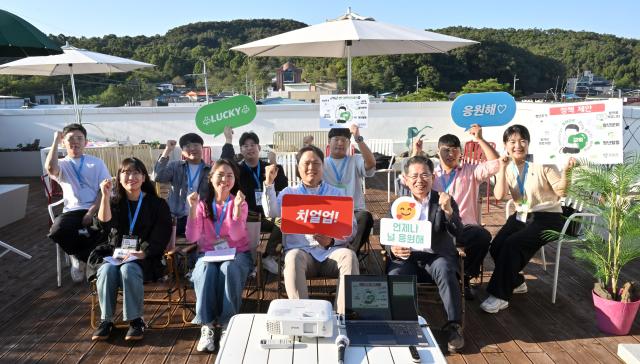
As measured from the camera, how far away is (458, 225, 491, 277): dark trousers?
3.54 meters

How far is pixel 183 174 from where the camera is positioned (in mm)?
4258

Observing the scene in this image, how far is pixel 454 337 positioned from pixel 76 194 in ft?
11.2

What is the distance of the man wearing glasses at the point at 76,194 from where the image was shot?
154 inches

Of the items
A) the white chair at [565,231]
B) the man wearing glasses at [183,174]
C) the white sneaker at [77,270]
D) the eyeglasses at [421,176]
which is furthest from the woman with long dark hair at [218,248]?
the white chair at [565,231]

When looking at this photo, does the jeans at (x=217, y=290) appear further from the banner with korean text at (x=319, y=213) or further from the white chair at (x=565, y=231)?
the white chair at (x=565, y=231)

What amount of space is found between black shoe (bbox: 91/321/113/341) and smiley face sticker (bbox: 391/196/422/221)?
84.5 inches

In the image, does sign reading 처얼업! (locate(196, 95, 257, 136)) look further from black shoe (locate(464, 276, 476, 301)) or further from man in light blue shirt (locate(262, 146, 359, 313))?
black shoe (locate(464, 276, 476, 301))

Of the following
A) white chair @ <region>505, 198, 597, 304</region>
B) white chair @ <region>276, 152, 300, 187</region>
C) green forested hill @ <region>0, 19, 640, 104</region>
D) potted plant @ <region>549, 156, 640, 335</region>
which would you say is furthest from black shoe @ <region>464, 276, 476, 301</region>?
green forested hill @ <region>0, 19, 640, 104</region>

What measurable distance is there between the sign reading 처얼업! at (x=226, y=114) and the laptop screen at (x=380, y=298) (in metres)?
2.80

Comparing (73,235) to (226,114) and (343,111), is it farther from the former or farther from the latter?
(343,111)

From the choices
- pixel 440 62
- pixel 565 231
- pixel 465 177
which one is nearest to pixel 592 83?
pixel 440 62

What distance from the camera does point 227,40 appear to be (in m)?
66.9

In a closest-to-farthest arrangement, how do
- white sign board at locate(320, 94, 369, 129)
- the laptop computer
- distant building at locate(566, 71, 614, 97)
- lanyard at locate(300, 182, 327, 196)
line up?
1. the laptop computer
2. lanyard at locate(300, 182, 327, 196)
3. white sign board at locate(320, 94, 369, 129)
4. distant building at locate(566, 71, 614, 97)

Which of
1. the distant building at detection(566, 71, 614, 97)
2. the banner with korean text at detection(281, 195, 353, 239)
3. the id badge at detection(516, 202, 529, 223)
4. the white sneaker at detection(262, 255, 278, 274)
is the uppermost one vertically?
the distant building at detection(566, 71, 614, 97)
